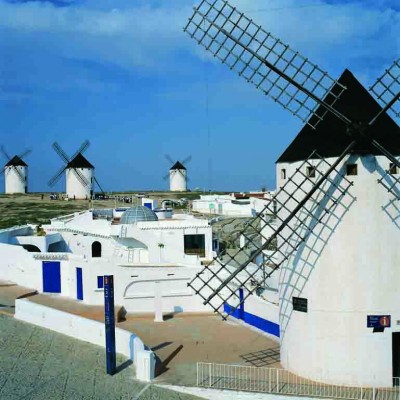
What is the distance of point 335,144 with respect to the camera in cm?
1602

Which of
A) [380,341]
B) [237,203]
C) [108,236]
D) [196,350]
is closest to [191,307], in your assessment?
[196,350]

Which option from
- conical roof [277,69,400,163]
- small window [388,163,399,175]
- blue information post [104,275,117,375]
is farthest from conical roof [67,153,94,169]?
small window [388,163,399,175]

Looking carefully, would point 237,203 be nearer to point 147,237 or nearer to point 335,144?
point 147,237

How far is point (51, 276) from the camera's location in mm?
29969

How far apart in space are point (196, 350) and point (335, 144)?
855cm

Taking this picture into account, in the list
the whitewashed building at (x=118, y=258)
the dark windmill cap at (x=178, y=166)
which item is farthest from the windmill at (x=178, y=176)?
the whitewashed building at (x=118, y=258)

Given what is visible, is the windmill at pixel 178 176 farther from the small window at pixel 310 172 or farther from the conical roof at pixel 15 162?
the small window at pixel 310 172

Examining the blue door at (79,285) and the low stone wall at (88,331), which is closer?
the low stone wall at (88,331)

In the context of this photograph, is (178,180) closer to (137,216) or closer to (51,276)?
(137,216)

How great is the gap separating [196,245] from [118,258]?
529 centimetres

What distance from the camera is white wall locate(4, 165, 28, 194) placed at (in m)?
95.1

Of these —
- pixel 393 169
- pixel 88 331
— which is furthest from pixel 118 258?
pixel 393 169

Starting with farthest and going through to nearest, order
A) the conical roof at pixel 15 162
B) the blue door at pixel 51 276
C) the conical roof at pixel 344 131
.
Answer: the conical roof at pixel 15 162, the blue door at pixel 51 276, the conical roof at pixel 344 131

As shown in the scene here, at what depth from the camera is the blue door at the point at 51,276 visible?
97.8ft
